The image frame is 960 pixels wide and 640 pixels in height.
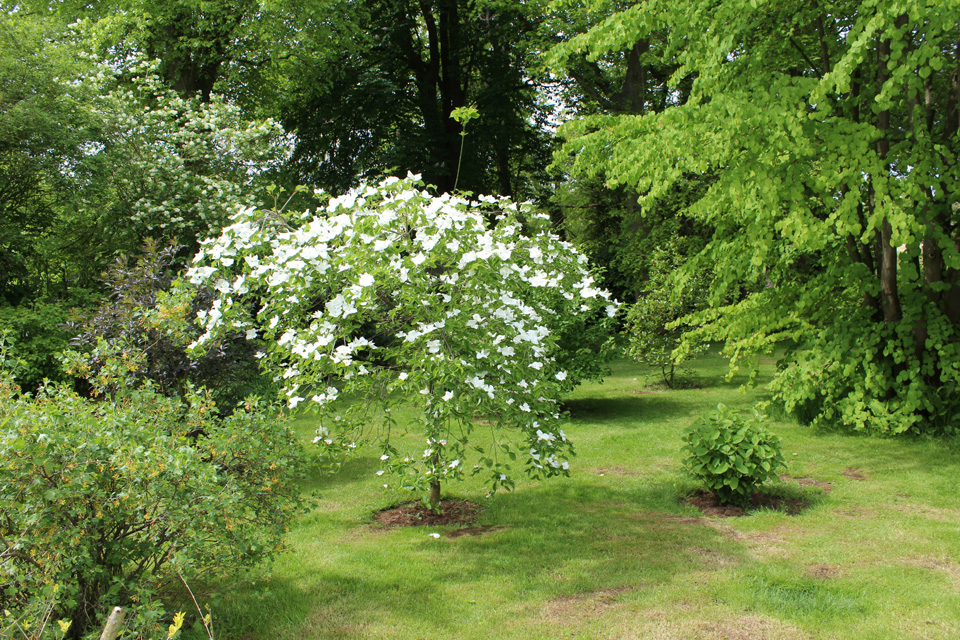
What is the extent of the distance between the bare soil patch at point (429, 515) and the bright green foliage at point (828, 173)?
3.53 meters

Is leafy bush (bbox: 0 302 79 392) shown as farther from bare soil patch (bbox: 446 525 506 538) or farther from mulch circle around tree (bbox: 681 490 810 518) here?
mulch circle around tree (bbox: 681 490 810 518)

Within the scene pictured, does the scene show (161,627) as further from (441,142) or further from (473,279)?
(441,142)

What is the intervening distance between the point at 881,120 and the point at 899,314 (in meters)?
2.10

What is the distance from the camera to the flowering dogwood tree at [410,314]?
431 centimetres

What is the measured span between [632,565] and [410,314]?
221 centimetres

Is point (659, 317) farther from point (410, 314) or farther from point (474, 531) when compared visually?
point (410, 314)

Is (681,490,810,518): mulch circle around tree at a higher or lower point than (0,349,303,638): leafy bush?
lower

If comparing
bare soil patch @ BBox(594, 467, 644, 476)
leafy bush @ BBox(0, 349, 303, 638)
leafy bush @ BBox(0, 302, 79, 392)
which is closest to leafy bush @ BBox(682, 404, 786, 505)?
bare soil patch @ BBox(594, 467, 644, 476)

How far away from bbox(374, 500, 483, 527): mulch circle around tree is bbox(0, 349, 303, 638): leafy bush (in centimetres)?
199

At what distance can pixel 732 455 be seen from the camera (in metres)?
5.45

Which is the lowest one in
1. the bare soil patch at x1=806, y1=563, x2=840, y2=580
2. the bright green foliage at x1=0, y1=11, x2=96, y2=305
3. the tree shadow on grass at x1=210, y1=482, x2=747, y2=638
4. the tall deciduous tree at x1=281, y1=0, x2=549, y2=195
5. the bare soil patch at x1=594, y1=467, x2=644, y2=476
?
the bare soil patch at x1=806, y1=563, x2=840, y2=580

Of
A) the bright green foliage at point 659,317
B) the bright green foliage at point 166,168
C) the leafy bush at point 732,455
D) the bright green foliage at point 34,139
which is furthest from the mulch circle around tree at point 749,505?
the bright green foliage at point 34,139

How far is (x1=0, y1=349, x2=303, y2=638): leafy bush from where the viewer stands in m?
2.78

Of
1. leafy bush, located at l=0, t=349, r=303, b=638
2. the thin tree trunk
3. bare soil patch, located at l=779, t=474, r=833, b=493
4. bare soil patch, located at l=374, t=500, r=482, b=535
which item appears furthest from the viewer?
the thin tree trunk
